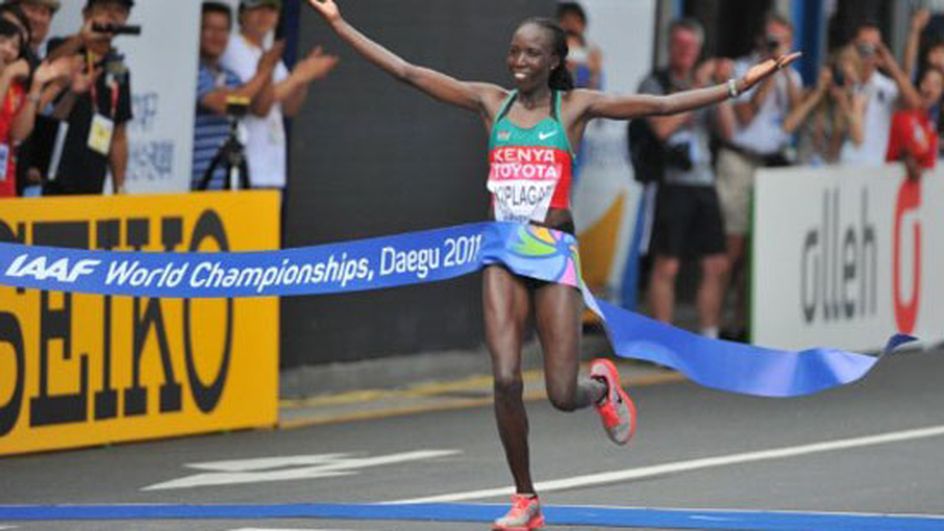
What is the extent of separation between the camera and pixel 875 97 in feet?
69.3

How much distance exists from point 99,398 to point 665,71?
5.77 m

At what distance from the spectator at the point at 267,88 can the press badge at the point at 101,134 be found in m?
1.25

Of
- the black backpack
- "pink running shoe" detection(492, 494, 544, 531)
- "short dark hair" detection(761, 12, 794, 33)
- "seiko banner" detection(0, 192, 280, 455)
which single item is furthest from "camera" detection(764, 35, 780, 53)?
"pink running shoe" detection(492, 494, 544, 531)

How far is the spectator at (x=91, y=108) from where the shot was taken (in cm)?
1502

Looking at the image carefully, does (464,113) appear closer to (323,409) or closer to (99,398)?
(323,409)

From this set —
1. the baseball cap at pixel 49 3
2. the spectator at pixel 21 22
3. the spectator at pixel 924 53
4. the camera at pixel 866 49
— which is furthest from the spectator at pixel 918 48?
the spectator at pixel 21 22

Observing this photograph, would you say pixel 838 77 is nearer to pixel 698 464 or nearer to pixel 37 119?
pixel 37 119

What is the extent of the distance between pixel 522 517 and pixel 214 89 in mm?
5976

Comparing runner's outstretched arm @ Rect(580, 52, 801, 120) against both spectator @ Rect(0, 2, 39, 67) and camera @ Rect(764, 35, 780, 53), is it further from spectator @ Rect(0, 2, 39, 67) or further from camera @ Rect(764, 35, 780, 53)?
camera @ Rect(764, 35, 780, 53)

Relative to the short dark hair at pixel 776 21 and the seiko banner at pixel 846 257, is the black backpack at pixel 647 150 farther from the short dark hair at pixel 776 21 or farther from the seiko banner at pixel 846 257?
the short dark hair at pixel 776 21

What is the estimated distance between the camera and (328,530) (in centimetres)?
1096

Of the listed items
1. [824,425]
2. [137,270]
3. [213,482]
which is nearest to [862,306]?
[824,425]

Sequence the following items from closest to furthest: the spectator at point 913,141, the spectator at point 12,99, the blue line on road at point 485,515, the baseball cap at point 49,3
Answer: the blue line on road at point 485,515
the spectator at point 12,99
the baseball cap at point 49,3
the spectator at point 913,141

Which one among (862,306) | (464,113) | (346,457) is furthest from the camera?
(862,306)
